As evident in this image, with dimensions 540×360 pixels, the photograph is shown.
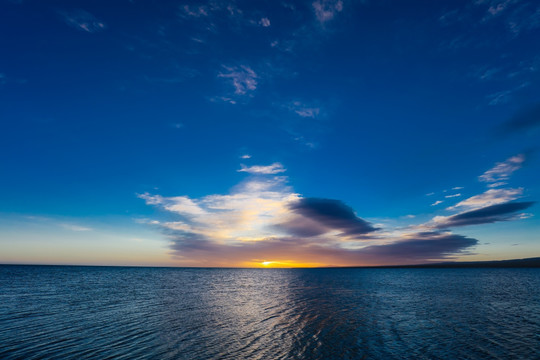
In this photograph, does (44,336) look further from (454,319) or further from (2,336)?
(454,319)

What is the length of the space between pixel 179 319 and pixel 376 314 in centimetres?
2473

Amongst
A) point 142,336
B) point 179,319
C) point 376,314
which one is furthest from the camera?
point 376,314

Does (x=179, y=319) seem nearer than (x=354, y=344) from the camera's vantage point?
No

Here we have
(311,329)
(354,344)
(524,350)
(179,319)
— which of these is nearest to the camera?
(524,350)

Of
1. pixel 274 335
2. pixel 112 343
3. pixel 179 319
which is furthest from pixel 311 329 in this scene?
pixel 112 343

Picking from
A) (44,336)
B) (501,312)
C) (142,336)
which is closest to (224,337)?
(142,336)

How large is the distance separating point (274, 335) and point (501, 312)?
34.1 metres

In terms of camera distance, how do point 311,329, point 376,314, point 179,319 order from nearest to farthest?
point 311,329 → point 179,319 → point 376,314

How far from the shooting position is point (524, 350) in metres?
20.5

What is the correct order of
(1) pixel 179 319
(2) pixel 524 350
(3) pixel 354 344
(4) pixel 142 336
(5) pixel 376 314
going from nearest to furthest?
1. (2) pixel 524 350
2. (3) pixel 354 344
3. (4) pixel 142 336
4. (1) pixel 179 319
5. (5) pixel 376 314

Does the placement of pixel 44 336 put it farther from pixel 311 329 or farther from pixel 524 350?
pixel 524 350

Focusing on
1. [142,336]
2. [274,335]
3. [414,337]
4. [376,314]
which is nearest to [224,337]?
[274,335]

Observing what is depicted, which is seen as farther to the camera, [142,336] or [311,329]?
[311,329]

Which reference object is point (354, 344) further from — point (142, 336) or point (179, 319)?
point (179, 319)
